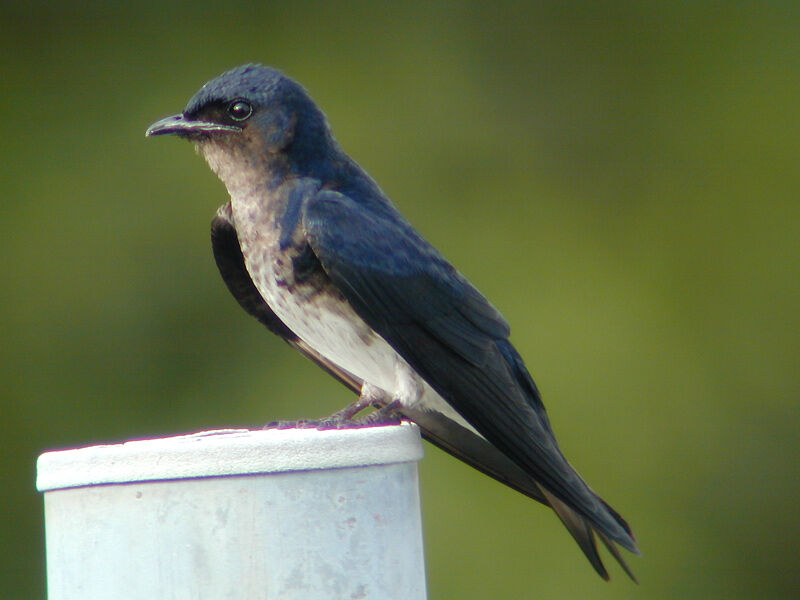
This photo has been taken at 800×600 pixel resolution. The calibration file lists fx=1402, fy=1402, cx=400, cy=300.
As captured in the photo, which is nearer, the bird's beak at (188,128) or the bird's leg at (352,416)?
the bird's leg at (352,416)

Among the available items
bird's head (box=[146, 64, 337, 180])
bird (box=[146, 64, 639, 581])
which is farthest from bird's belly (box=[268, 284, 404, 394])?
bird's head (box=[146, 64, 337, 180])

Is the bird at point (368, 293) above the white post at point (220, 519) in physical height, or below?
above

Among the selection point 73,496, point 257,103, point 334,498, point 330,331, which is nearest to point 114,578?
point 73,496

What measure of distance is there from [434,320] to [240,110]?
59 centimetres

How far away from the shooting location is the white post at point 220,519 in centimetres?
161

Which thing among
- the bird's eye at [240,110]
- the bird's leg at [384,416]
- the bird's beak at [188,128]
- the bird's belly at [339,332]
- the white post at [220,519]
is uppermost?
the bird's eye at [240,110]

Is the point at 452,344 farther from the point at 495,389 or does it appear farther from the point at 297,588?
the point at 297,588

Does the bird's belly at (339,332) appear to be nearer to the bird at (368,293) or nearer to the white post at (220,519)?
the bird at (368,293)

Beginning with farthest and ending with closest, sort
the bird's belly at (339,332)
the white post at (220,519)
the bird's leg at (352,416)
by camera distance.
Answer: the bird's belly at (339,332) → the bird's leg at (352,416) → the white post at (220,519)

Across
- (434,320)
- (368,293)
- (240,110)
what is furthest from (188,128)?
(434,320)

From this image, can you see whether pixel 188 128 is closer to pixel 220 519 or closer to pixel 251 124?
pixel 251 124

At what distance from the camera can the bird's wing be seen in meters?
2.50

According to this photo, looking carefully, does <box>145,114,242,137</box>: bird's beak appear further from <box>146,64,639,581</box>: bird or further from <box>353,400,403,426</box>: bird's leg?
<box>353,400,403,426</box>: bird's leg

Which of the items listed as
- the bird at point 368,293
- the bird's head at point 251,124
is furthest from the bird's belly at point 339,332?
the bird's head at point 251,124
